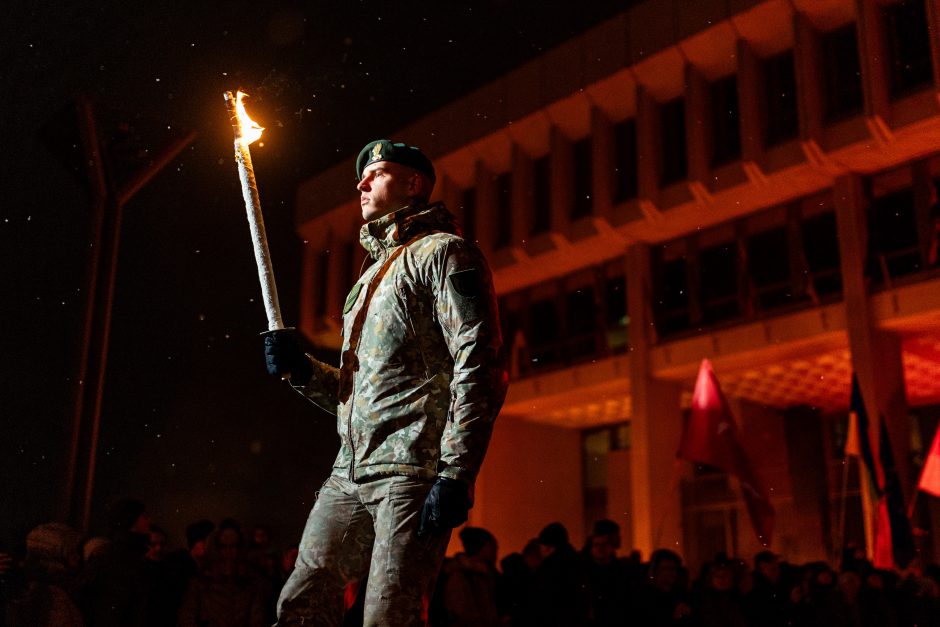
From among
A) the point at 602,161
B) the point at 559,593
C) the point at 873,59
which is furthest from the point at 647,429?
the point at 559,593

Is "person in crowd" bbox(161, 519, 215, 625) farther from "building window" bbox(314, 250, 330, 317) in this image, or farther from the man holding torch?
"building window" bbox(314, 250, 330, 317)

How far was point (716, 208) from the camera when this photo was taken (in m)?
21.2

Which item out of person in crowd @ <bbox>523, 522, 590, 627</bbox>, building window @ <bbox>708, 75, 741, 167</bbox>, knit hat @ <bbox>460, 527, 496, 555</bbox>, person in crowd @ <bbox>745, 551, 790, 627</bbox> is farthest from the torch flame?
building window @ <bbox>708, 75, 741, 167</bbox>

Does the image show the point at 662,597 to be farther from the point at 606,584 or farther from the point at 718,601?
the point at 718,601

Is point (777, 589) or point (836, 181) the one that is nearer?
point (777, 589)

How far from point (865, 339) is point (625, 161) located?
7.16 meters

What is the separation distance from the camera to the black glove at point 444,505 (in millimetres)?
2699

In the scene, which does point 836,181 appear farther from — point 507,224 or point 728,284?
point 507,224

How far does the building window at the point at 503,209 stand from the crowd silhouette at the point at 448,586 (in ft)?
51.8

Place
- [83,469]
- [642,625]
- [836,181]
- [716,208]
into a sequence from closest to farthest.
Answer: [83,469]
[642,625]
[836,181]
[716,208]

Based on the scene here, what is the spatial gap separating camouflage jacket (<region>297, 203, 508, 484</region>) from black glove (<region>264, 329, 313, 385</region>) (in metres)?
0.17

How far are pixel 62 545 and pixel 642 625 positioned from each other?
4591 mm

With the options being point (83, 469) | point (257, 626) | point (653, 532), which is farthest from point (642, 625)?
point (653, 532)

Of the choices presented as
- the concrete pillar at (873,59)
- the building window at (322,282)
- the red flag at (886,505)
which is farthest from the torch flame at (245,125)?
the building window at (322,282)
